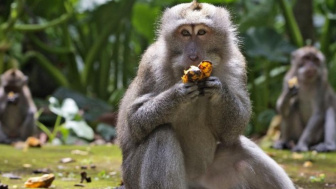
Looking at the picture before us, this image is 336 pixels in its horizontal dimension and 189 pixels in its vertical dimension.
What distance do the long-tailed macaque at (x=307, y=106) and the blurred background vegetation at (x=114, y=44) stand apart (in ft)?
5.31

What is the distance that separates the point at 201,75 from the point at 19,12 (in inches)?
286

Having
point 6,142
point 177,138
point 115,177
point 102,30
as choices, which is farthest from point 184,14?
point 102,30

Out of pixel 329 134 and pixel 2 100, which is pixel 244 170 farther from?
pixel 2 100

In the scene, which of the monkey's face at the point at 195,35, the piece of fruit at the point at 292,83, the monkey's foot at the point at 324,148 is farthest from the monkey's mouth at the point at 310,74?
the monkey's face at the point at 195,35

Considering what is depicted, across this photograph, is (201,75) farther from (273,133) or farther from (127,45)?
(127,45)

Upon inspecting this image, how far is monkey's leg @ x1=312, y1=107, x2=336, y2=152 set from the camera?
9305mm

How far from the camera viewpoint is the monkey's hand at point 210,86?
4.24m

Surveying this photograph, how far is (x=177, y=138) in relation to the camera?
4.41 meters

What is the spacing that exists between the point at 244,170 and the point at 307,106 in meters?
5.39

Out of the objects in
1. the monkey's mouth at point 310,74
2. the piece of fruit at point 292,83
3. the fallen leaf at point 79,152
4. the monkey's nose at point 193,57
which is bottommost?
the fallen leaf at point 79,152

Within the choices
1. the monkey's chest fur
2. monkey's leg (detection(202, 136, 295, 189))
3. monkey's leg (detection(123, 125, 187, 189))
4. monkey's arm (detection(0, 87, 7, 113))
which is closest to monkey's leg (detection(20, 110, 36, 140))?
monkey's arm (detection(0, 87, 7, 113))

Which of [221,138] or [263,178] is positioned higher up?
[221,138]

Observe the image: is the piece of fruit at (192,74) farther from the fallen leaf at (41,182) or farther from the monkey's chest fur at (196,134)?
the fallen leaf at (41,182)

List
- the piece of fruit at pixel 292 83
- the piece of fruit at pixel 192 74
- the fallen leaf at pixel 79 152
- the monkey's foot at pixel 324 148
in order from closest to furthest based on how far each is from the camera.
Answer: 1. the piece of fruit at pixel 192 74
2. the fallen leaf at pixel 79 152
3. the monkey's foot at pixel 324 148
4. the piece of fruit at pixel 292 83
